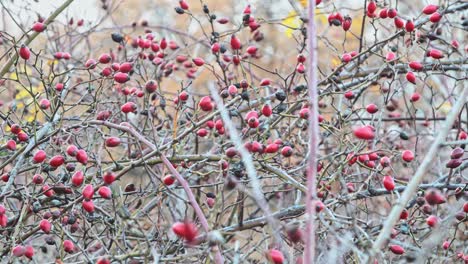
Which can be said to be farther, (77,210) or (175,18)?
(175,18)

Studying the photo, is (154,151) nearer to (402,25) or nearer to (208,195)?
(208,195)

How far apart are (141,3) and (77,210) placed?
10464mm

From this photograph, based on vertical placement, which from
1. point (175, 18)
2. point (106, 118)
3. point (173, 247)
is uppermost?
point (175, 18)

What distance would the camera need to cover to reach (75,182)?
2209 mm

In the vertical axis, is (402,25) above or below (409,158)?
above

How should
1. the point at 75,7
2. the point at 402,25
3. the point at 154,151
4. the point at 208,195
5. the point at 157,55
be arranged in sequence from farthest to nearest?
the point at 75,7, the point at 157,55, the point at 402,25, the point at 208,195, the point at 154,151

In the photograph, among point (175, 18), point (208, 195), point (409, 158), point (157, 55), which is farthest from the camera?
point (175, 18)

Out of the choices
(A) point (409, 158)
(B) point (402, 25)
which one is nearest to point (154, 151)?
(A) point (409, 158)

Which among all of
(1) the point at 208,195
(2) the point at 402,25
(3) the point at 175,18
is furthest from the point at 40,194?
(3) the point at 175,18

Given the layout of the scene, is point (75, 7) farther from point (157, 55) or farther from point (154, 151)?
point (154, 151)

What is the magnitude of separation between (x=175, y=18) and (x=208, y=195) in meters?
9.88

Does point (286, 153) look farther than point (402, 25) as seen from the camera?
No

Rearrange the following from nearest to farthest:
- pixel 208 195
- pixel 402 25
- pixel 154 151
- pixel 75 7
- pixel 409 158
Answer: pixel 154 151, pixel 409 158, pixel 208 195, pixel 402 25, pixel 75 7

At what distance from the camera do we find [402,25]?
2.77 metres
